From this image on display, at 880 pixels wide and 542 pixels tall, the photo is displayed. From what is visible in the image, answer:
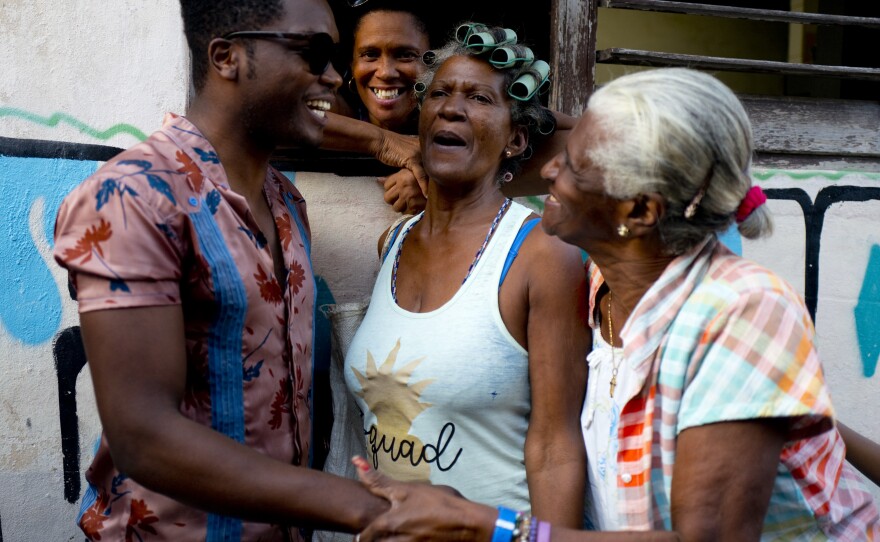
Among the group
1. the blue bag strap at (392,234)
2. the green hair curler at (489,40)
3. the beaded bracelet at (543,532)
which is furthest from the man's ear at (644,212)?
the blue bag strap at (392,234)

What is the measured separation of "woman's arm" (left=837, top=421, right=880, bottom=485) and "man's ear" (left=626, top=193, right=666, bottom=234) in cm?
86

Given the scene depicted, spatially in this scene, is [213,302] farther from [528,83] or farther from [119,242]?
[528,83]

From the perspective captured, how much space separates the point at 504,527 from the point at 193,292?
861mm

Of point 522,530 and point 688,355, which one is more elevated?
point 688,355

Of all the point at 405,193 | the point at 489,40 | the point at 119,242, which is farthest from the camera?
the point at 405,193

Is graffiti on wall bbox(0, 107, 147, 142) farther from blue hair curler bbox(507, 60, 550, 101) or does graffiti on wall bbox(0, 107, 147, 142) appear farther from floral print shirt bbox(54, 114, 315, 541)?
blue hair curler bbox(507, 60, 550, 101)

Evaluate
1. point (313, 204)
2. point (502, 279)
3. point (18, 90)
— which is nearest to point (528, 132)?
point (502, 279)

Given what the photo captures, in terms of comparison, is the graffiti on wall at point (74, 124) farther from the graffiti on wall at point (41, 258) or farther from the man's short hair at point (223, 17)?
the man's short hair at point (223, 17)

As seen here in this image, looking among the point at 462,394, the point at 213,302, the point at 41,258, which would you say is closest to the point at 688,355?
the point at 462,394

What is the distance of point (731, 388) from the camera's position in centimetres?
170

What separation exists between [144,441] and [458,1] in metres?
3.46

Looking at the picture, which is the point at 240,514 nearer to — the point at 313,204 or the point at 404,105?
the point at 313,204

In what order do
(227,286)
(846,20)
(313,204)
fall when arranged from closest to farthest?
(227,286)
(313,204)
(846,20)

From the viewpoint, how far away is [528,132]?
259cm
